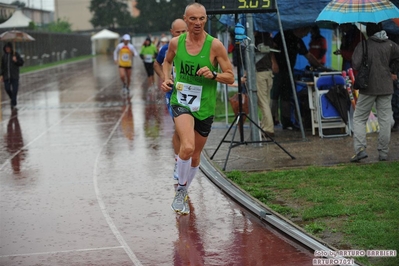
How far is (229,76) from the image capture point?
8586mm

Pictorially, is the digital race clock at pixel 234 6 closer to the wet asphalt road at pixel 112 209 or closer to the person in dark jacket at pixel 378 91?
the wet asphalt road at pixel 112 209

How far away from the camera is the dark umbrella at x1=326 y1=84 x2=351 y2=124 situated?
14.1m

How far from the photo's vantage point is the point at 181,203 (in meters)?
8.83

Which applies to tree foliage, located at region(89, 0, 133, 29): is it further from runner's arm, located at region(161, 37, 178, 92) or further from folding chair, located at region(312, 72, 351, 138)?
runner's arm, located at region(161, 37, 178, 92)

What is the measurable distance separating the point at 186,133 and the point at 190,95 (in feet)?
1.43

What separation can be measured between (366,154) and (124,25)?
8875 cm

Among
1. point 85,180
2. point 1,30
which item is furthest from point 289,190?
point 1,30

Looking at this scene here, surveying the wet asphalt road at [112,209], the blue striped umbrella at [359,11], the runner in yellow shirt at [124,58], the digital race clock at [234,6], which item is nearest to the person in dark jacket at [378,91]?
the blue striped umbrella at [359,11]

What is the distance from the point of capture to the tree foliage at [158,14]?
6103cm

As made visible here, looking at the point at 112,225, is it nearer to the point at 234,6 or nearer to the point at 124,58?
the point at 234,6

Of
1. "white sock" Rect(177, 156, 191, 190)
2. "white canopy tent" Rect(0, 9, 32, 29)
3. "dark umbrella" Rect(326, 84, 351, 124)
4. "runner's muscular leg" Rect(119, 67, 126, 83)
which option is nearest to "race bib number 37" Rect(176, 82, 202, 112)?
"white sock" Rect(177, 156, 191, 190)

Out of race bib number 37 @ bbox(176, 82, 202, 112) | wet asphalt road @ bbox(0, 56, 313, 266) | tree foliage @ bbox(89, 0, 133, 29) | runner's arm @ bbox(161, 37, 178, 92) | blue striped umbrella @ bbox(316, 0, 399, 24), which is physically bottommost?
tree foliage @ bbox(89, 0, 133, 29)

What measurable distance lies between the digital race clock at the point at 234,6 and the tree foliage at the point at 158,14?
42.8 meters

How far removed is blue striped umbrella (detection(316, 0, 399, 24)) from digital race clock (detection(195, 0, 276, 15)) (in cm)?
97
